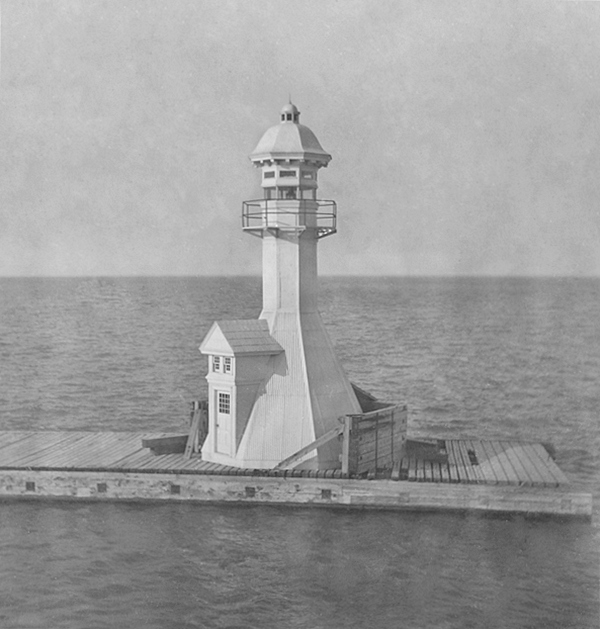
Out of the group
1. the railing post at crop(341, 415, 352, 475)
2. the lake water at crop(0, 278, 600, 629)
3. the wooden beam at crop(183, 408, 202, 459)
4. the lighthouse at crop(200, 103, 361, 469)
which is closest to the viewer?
the lake water at crop(0, 278, 600, 629)

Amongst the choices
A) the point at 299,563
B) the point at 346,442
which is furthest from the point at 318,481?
the point at 299,563

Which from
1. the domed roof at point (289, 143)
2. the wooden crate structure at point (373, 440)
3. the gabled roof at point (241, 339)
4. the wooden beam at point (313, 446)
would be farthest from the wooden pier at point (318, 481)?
the domed roof at point (289, 143)

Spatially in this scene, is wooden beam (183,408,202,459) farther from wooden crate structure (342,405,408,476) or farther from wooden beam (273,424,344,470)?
wooden crate structure (342,405,408,476)

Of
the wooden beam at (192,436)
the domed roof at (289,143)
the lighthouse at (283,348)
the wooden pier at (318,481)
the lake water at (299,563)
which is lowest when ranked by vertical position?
the lake water at (299,563)

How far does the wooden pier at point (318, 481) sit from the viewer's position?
18188mm

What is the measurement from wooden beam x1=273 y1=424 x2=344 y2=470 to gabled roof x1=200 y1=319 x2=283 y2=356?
93.5 inches

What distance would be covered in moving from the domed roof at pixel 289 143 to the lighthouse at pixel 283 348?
0.08 feet

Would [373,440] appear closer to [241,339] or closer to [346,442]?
[346,442]

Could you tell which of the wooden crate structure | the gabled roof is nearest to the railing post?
the wooden crate structure

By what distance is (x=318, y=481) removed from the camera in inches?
729

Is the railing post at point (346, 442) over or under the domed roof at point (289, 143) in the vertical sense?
under

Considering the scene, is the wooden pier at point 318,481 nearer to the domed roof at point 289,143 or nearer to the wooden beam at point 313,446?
the wooden beam at point 313,446

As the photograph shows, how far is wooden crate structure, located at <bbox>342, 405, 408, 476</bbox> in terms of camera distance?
739 inches

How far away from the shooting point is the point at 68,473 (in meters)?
19.5
